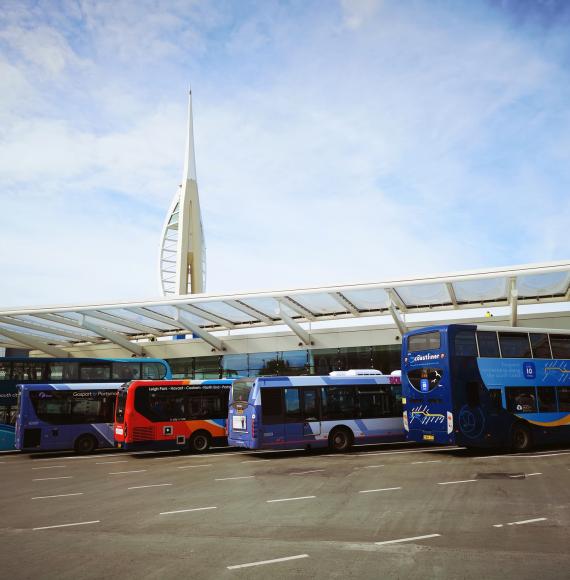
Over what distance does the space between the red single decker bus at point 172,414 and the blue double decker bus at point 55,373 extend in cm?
245

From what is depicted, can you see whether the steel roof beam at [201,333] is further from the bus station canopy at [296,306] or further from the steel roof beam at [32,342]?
the steel roof beam at [32,342]

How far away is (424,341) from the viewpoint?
17.0 metres

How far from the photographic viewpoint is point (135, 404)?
1953 cm

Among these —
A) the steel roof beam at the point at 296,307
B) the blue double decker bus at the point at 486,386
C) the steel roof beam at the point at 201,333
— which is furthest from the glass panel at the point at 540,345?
the steel roof beam at the point at 201,333

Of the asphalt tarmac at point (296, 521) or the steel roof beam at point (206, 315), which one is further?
the steel roof beam at point (206, 315)

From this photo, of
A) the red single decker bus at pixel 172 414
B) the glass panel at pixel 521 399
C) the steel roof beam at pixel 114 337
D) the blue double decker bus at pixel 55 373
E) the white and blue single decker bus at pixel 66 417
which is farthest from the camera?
the steel roof beam at pixel 114 337

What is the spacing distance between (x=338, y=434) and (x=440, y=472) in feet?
20.9

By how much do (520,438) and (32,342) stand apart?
27.8 m

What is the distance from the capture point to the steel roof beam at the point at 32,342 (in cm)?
3176

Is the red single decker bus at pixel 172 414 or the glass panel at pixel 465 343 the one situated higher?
the glass panel at pixel 465 343

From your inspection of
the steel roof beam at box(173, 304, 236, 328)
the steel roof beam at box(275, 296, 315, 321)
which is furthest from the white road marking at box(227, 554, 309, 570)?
the steel roof beam at box(173, 304, 236, 328)

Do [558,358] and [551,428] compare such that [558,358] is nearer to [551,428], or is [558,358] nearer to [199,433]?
[551,428]

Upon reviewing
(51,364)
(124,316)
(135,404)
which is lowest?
(135,404)

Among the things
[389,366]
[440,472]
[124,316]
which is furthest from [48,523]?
[389,366]
